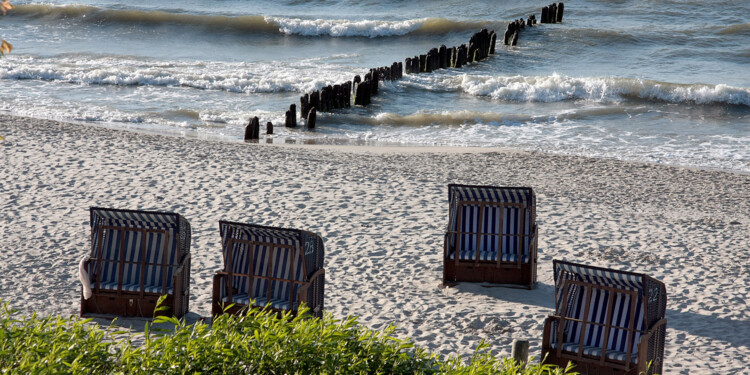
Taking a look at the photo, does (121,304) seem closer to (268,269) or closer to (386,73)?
(268,269)

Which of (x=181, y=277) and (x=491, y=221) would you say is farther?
(x=491, y=221)

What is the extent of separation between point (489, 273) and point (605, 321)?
196 centimetres

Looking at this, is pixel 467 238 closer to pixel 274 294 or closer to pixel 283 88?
pixel 274 294

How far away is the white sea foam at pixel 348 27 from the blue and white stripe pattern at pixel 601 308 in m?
28.1

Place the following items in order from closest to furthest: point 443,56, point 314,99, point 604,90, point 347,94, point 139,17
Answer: point 314,99
point 347,94
point 604,90
point 443,56
point 139,17

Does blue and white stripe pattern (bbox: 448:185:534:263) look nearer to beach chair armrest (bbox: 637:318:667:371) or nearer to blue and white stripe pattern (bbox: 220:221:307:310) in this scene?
blue and white stripe pattern (bbox: 220:221:307:310)

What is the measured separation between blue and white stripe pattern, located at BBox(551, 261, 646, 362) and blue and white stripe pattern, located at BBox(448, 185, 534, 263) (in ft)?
5.16

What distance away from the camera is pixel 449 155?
14289 millimetres

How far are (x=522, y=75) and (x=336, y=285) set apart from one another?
1817cm

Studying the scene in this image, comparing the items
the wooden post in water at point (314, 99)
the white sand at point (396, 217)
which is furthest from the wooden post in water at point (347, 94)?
the white sand at point (396, 217)

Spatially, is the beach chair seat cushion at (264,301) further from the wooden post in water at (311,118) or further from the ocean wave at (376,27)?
the ocean wave at (376,27)

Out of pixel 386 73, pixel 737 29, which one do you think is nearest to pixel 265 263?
pixel 386 73

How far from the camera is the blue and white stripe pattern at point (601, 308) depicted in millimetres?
5805

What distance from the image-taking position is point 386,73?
22828 mm
